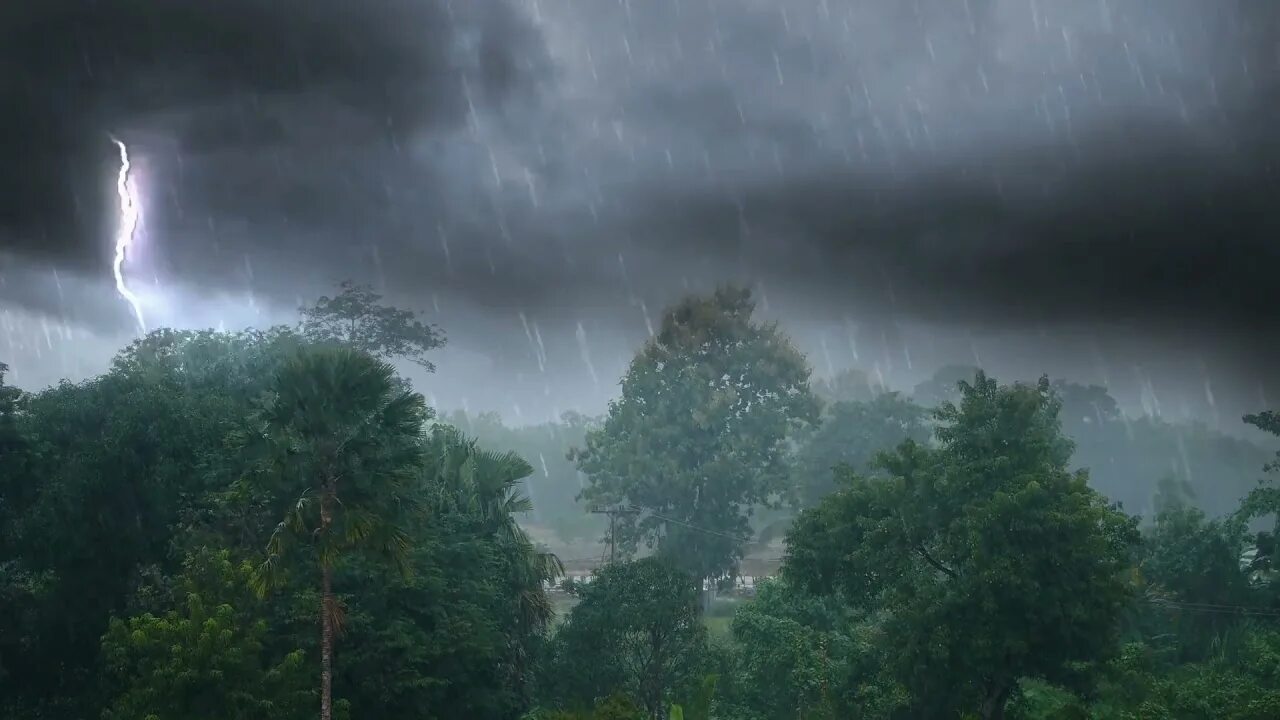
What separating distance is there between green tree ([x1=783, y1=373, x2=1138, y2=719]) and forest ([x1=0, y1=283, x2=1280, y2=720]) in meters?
0.10

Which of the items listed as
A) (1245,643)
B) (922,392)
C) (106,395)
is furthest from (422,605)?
(922,392)

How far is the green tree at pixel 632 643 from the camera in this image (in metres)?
31.6

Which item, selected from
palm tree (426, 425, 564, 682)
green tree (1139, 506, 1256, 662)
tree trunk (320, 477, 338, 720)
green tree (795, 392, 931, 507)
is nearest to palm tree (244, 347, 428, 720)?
tree trunk (320, 477, 338, 720)

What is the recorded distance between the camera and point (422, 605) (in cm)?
2833

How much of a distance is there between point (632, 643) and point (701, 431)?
2841 cm

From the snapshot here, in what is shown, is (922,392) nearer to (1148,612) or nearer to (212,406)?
(1148,612)

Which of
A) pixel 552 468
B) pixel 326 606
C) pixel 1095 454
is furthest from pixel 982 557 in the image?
pixel 1095 454

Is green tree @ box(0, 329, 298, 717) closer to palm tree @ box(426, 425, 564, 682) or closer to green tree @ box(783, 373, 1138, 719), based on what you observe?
palm tree @ box(426, 425, 564, 682)

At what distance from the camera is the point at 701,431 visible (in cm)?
6000

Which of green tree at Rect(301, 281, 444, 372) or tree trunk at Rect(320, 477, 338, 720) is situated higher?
green tree at Rect(301, 281, 444, 372)

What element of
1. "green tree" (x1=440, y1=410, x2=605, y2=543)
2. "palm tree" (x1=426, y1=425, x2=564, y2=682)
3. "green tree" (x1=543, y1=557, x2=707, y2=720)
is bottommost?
"green tree" (x1=543, y1=557, x2=707, y2=720)

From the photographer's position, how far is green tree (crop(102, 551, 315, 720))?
67.4 feet

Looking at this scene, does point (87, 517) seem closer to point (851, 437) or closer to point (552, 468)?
point (851, 437)

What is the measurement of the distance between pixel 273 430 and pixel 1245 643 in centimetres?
3576
